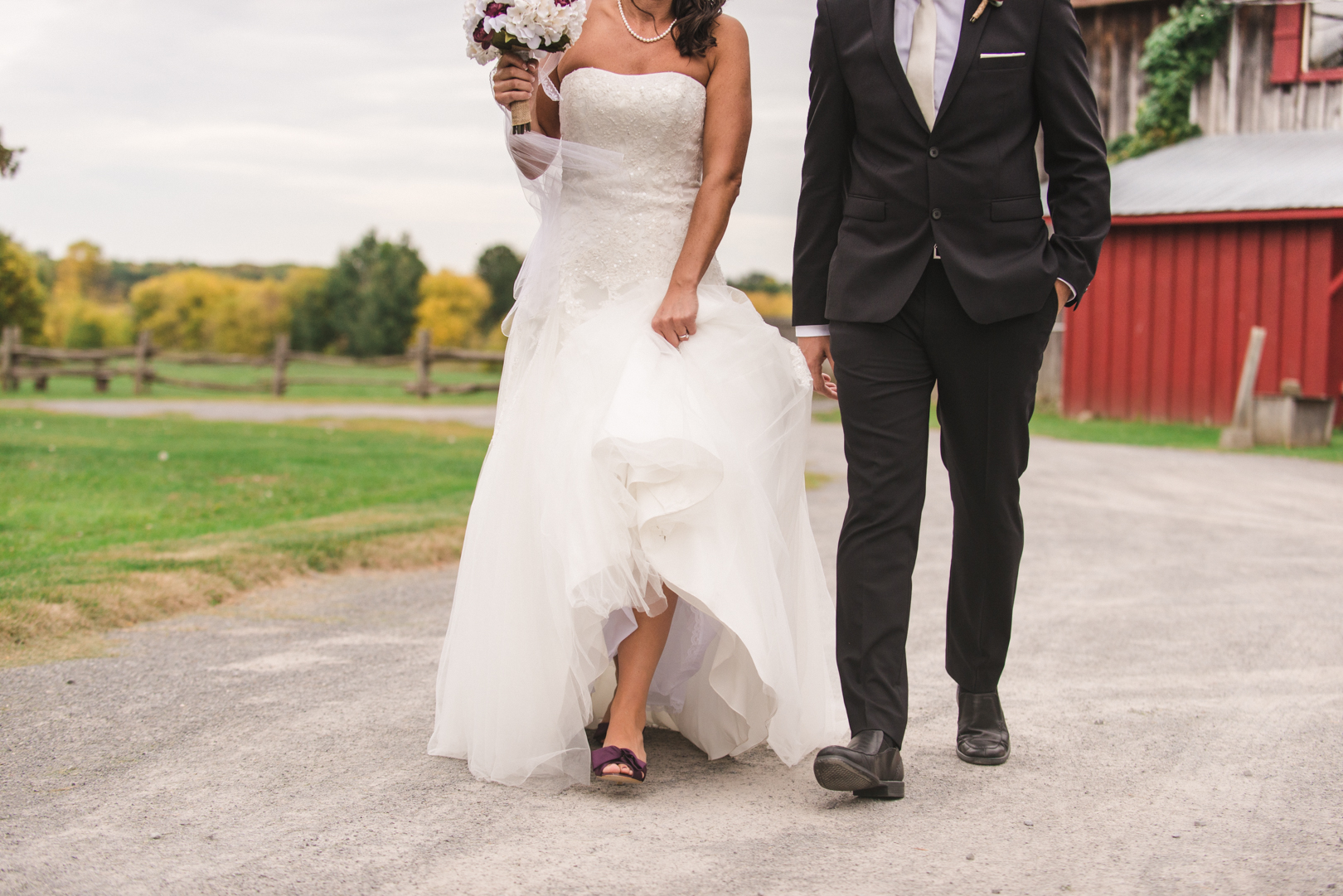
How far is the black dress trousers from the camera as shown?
2.82m

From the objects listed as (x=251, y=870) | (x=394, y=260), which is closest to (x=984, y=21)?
(x=251, y=870)

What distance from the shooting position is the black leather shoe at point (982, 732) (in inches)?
Result: 118

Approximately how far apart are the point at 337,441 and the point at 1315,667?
432 inches

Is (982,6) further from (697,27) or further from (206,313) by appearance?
(206,313)

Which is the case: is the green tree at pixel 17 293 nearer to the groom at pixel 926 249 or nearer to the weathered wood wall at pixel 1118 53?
the weathered wood wall at pixel 1118 53

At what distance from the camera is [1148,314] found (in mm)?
17141

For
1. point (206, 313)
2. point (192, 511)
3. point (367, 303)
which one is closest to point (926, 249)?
point (192, 511)

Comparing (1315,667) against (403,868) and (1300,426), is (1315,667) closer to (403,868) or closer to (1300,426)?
(403,868)

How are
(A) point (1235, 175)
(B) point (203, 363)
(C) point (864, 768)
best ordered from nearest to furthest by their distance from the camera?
(C) point (864, 768) < (A) point (1235, 175) < (B) point (203, 363)

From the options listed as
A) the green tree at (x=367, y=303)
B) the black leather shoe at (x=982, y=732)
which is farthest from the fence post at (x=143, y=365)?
the black leather shoe at (x=982, y=732)

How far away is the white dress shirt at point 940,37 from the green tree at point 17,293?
3628 cm

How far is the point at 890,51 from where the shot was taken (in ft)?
9.16

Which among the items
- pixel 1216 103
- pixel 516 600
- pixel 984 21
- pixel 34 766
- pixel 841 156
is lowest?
pixel 34 766

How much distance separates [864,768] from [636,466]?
2.86ft
